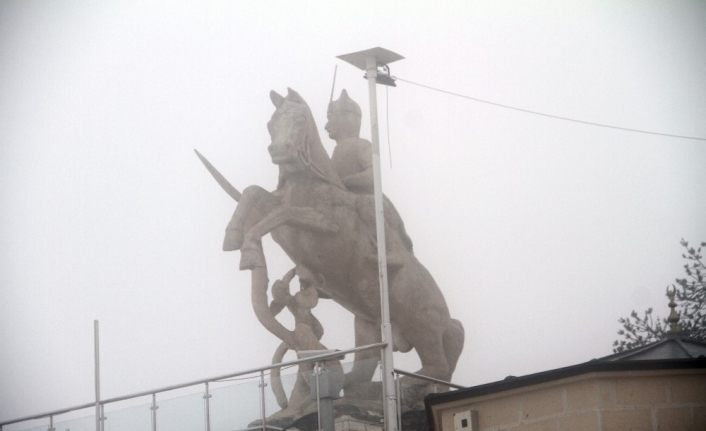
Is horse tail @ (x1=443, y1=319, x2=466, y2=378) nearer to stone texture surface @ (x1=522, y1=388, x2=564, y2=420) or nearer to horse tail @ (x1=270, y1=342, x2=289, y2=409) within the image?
horse tail @ (x1=270, y1=342, x2=289, y2=409)

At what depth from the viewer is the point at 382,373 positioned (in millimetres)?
33000

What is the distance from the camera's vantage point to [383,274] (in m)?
34.2

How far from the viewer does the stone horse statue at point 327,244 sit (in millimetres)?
36031

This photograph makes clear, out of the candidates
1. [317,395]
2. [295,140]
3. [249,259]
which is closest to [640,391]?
[317,395]

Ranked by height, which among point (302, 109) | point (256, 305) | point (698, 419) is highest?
point (302, 109)

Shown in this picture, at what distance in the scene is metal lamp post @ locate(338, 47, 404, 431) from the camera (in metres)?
32.9

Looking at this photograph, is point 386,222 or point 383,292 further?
point 386,222

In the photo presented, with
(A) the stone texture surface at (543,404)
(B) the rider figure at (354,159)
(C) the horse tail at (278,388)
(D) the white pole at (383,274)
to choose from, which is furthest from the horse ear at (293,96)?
(A) the stone texture surface at (543,404)

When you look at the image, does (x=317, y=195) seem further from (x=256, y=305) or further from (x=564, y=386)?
(x=564, y=386)

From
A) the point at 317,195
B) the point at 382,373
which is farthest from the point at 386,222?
the point at 382,373

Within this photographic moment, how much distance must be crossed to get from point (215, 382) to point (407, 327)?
5.41 metres

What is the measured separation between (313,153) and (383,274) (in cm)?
350

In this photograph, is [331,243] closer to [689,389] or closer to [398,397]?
[398,397]

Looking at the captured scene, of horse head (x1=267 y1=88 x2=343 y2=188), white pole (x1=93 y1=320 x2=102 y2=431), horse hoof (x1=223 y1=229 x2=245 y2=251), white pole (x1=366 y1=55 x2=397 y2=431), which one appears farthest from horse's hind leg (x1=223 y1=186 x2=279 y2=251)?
white pole (x1=93 y1=320 x2=102 y2=431)
